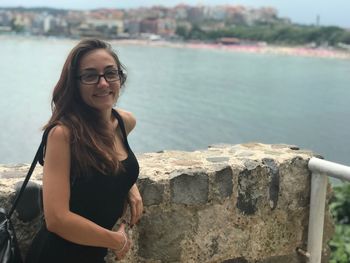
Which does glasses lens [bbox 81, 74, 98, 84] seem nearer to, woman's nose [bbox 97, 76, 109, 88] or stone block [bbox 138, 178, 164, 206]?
woman's nose [bbox 97, 76, 109, 88]

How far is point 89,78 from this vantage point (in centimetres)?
174

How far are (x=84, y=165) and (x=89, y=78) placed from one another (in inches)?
11.4

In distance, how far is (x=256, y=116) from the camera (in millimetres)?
25391

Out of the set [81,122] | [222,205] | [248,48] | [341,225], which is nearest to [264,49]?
[248,48]

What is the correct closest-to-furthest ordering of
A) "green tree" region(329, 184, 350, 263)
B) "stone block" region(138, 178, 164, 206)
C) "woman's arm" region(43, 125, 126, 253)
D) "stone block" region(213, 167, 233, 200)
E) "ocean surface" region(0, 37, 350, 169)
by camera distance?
"woman's arm" region(43, 125, 126, 253) < "stone block" region(138, 178, 164, 206) < "stone block" region(213, 167, 233, 200) < "green tree" region(329, 184, 350, 263) < "ocean surface" region(0, 37, 350, 169)

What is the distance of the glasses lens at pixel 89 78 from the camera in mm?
1729

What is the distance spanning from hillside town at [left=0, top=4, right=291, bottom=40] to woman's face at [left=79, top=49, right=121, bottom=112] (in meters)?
90.8

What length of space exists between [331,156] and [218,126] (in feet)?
21.0

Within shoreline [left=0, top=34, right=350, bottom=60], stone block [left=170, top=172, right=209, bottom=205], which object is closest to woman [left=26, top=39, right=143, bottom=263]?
stone block [left=170, top=172, right=209, bottom=205]

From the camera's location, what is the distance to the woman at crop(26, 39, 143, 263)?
160cm

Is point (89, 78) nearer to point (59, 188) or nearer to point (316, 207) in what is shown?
point (59, 188)

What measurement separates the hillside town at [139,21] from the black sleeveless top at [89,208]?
90.9m

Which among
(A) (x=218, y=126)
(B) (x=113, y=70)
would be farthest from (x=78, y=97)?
(A) (x=218, y=126)

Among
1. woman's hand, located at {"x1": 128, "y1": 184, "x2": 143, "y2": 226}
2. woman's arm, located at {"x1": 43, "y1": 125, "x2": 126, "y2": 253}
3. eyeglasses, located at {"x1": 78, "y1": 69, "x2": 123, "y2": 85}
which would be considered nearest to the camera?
woman's arm, located at {"x1": 43, "y1": 125, "x2": 126, "y2": 253}
